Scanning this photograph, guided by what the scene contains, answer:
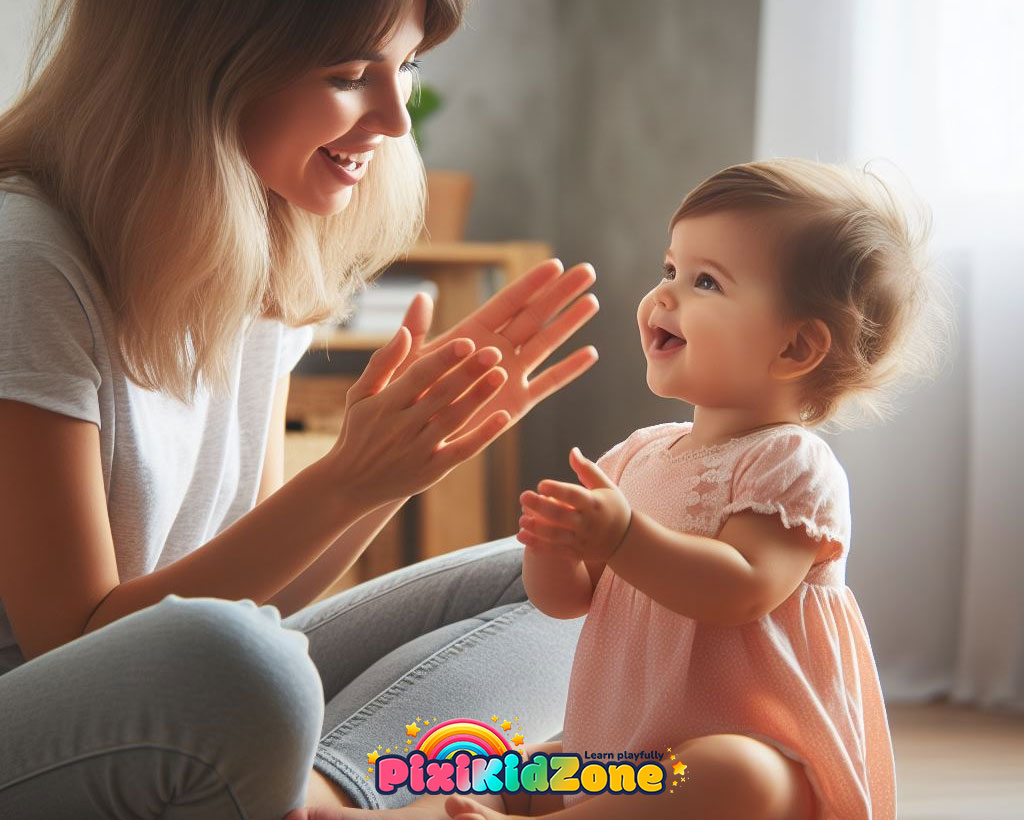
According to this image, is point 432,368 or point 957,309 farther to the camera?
point 957,309

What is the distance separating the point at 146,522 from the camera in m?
1.11

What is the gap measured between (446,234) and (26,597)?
197cm

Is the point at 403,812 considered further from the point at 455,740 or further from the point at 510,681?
the point at 510,681

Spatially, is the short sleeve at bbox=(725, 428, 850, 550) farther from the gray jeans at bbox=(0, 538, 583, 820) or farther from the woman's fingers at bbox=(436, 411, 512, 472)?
the gray jeans at bbox=(0, 538, 583, 820)

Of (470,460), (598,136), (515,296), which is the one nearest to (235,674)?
(515,296)

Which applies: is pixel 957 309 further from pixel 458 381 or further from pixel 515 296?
pixel 458 381

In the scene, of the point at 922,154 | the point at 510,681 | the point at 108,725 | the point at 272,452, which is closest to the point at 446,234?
the point at 922,154

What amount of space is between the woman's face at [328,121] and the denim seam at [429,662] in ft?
1.48

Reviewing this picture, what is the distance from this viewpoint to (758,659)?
942mm

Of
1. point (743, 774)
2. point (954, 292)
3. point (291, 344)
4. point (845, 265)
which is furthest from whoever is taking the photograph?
point (954, 292)

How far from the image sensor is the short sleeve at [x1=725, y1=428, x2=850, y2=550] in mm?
928

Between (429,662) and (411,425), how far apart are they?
30cm

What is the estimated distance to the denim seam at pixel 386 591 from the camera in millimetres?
1271

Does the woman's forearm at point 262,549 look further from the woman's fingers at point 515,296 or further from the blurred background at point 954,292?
the blurred background at point 954,292
